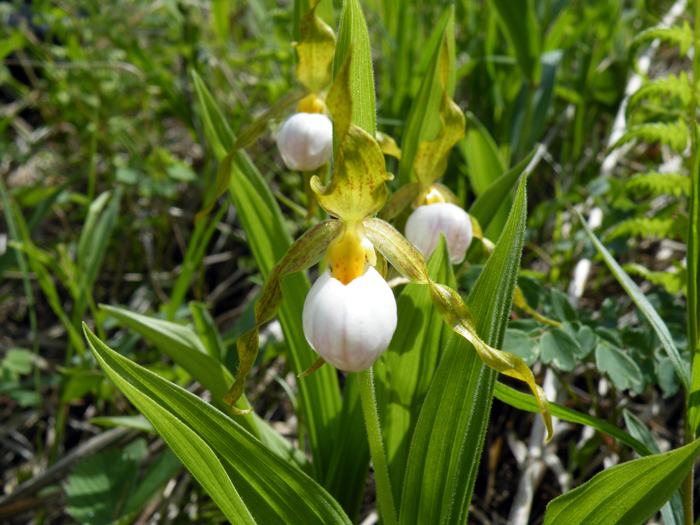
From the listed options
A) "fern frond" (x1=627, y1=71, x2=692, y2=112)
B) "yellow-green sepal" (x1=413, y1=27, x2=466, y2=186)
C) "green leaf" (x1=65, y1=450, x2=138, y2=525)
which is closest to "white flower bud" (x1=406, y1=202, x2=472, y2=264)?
"yellow-green sepal" (x1=413, y1=27, x2=466, y2=186)

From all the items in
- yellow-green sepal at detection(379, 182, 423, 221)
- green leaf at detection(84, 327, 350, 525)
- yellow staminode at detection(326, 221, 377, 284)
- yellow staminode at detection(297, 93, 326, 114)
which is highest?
yellow staminode at detection(297, 93, 326, 114)

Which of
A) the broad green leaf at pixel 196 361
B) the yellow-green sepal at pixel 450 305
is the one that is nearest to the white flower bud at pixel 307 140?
the yellow-green sepal at pixel 450 305

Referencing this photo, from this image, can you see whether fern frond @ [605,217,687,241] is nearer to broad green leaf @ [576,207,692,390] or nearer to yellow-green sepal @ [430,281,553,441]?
broad green leaf @ [576,207,692,390]

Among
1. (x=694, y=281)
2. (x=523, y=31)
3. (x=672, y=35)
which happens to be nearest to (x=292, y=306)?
(x=694, y=281)

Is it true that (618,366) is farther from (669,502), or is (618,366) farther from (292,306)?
(292,306)

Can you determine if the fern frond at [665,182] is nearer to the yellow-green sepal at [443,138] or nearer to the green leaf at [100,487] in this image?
the yellow-green sepal at [443,138]

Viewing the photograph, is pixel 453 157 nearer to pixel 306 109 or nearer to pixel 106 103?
pixel 306 109

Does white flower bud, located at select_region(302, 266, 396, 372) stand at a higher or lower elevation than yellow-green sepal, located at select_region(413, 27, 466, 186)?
lower
